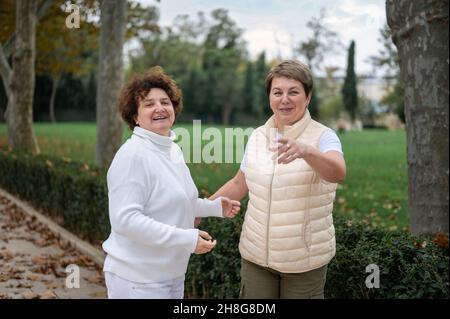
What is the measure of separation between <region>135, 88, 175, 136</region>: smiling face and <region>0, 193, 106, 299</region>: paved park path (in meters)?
2.02

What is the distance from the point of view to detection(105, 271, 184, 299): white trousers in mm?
2094

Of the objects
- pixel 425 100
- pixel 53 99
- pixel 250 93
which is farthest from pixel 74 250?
pixel 53 99

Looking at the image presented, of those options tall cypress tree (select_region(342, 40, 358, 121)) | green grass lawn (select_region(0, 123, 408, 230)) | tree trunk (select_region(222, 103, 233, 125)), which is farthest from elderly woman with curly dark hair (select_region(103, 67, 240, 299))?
tree trunk (select_region(222, 103, 233, 125))

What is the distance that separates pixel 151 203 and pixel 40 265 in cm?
404

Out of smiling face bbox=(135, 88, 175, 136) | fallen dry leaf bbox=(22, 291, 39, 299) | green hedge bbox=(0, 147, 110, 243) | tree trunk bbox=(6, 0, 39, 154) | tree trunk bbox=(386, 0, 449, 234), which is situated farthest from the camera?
Answer: tree trunk bbox=(6, 0, 39, 154)

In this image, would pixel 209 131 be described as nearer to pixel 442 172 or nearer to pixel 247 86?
pixel 442 172

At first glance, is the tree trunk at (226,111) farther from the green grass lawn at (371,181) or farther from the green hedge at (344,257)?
the green hedge at (344,257)

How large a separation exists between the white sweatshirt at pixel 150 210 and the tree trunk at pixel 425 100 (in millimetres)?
1759

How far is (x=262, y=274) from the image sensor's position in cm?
235

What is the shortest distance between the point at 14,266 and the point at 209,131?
146 inches

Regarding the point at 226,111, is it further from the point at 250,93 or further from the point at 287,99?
the point at 287,99

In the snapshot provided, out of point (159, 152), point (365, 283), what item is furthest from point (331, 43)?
point (159, 152)

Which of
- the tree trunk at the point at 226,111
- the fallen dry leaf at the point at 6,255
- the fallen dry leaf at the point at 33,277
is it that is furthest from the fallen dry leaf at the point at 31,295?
the tree trunk at the point at 226,111

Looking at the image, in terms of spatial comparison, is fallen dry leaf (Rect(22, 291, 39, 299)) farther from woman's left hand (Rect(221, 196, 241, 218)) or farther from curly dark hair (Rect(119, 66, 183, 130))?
curly dark hair (Rect(119, 66, 183, 130))
